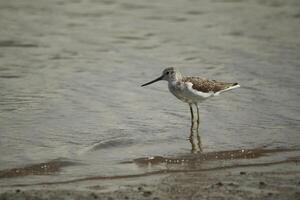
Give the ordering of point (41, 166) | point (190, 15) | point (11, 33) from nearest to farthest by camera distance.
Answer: point (41, 166), point (11, 33), point (190, 15)

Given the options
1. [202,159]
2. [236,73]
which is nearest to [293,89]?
[236,73]

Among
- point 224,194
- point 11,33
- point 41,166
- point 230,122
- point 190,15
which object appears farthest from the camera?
point 190,15

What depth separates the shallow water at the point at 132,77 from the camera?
9.77 m

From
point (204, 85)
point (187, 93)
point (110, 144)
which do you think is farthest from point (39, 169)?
point (204, 85)

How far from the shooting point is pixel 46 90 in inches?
485

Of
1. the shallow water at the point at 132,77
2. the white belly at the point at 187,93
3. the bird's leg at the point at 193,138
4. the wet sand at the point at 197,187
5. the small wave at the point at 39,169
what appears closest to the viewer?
the wet sand at the point at 197,187

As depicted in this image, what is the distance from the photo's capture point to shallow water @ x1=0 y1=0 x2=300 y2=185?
9.77 meters

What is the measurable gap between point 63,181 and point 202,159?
185 centimetres

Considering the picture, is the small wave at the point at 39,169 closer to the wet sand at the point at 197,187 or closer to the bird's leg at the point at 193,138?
the wet sand at the point at 197,187

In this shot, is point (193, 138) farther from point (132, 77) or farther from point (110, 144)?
point (132, 77)

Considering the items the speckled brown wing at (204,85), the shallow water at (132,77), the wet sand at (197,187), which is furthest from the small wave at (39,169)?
the speckled brown wing at (204,85)

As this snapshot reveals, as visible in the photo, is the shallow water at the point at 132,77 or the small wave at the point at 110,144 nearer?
the small wave at the point at 110,144

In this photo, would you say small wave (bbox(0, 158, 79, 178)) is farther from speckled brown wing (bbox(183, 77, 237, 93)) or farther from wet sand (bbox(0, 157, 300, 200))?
speckled brown wing (bbox(183, 77, 237, 93))

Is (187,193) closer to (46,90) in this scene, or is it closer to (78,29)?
(46,90)
